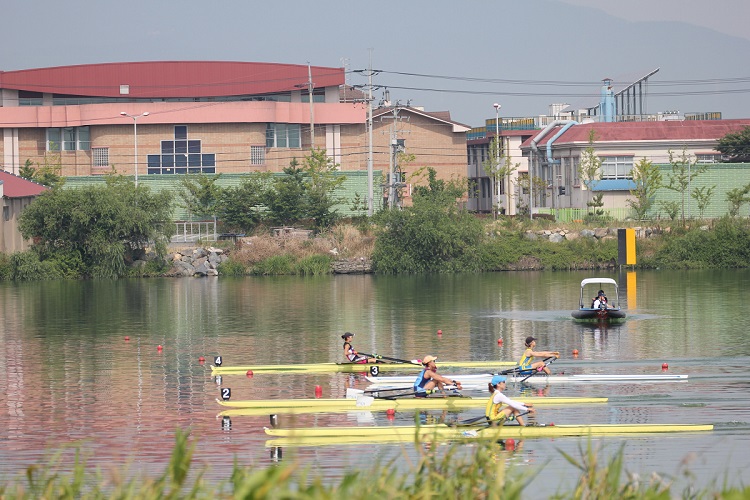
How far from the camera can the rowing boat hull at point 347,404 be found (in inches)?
987

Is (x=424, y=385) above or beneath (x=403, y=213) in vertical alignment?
beneath

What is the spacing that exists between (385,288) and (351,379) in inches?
1295

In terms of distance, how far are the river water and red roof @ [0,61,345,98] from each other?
109 feet

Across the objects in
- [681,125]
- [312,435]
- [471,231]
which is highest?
[681,125]

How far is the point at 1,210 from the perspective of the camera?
71938 mm

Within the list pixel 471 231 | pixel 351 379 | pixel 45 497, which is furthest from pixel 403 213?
pixel 45 497

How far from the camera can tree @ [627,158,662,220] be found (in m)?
84.1

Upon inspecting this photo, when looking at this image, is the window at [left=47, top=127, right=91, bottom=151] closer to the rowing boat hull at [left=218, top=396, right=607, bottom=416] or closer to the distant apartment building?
the distant apartment building

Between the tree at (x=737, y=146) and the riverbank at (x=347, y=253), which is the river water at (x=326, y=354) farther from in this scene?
the tree at (x=737, y=146)

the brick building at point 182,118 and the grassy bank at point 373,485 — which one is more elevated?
the brick building at point 182,118

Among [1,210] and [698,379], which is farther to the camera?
[1,210]

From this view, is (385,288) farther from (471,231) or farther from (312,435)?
(312,435)

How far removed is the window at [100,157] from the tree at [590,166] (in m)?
40.5

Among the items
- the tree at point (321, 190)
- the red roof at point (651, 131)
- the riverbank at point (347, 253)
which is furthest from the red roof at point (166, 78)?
the riverbank at point (347, 253)
